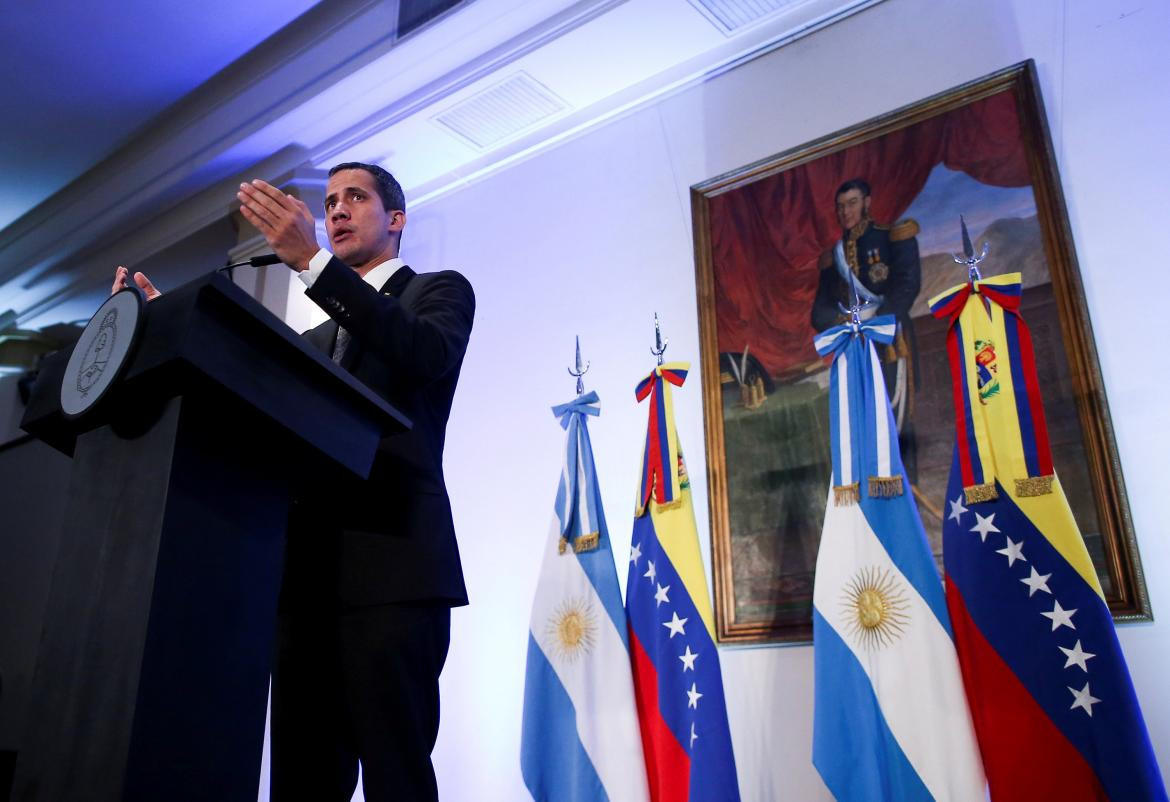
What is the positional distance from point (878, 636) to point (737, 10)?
2.61 metres

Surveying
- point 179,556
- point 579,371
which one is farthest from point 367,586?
point 579,371

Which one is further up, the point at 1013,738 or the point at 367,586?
the point at 367,586

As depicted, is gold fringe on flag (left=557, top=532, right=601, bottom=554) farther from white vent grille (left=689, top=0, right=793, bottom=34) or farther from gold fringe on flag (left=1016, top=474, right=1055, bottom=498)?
white vent grille (left=689, top=0, right=793, bottom=34)

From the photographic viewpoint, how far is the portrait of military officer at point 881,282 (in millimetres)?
3252

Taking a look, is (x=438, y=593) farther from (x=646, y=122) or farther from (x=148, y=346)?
(x=646, y=122)

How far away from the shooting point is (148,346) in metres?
1.31

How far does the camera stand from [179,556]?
50.0 inches

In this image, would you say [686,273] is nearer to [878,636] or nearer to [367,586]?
[878,636]

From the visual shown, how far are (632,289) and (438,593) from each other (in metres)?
2.57

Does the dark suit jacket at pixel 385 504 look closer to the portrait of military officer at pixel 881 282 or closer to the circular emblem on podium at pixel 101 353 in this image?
the circular emblem on podium at pixel 101 353

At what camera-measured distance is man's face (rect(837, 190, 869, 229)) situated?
3619 mm

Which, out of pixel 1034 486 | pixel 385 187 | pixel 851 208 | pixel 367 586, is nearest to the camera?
pixel 367 586

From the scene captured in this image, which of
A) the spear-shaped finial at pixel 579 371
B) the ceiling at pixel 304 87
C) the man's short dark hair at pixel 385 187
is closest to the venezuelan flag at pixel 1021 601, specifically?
the spear-shaped finial at pixel 579 371

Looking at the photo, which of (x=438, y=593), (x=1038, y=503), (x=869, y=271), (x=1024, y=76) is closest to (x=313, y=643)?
(x=438, y=593)
